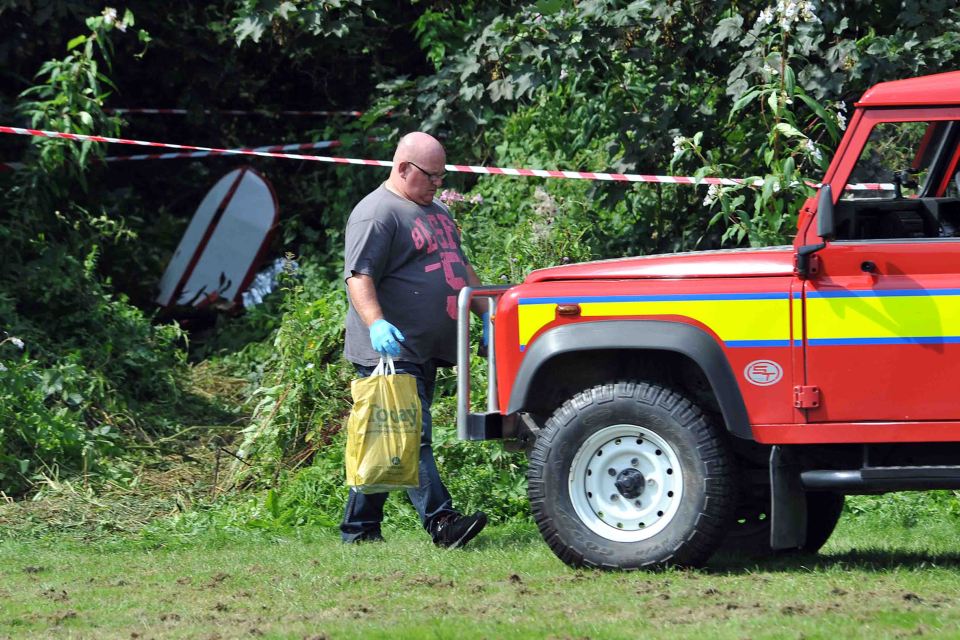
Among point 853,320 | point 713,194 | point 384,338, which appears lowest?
point 384,338

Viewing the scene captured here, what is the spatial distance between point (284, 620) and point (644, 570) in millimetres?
1444

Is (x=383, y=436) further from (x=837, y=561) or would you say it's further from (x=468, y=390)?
(x=837, y=561)

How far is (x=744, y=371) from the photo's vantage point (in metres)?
5.55

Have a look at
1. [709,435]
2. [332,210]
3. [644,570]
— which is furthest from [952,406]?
[332,210]

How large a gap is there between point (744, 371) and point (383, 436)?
1.69 metres

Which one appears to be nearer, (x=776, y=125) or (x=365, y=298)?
(x=365, y=298)

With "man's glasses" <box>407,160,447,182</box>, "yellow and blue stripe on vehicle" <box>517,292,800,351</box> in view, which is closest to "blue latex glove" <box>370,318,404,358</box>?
"man's glasses" <box>407,160,447,182</box>

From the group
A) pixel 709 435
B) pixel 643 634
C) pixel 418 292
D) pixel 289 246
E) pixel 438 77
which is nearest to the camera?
pixel 643 634

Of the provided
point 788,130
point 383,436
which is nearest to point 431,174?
point 383,436

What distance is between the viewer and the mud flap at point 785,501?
18.2 ft

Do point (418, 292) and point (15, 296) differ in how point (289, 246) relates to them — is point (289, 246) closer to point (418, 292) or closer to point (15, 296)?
point (15, 296)

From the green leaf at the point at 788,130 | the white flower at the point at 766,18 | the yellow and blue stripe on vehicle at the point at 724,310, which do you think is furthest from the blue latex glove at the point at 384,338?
the white flower at the point at 766,18

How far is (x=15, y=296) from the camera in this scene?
A: 34.3ft

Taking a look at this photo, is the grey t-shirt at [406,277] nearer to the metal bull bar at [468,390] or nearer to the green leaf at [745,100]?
the metal bull bar at [468,390]
